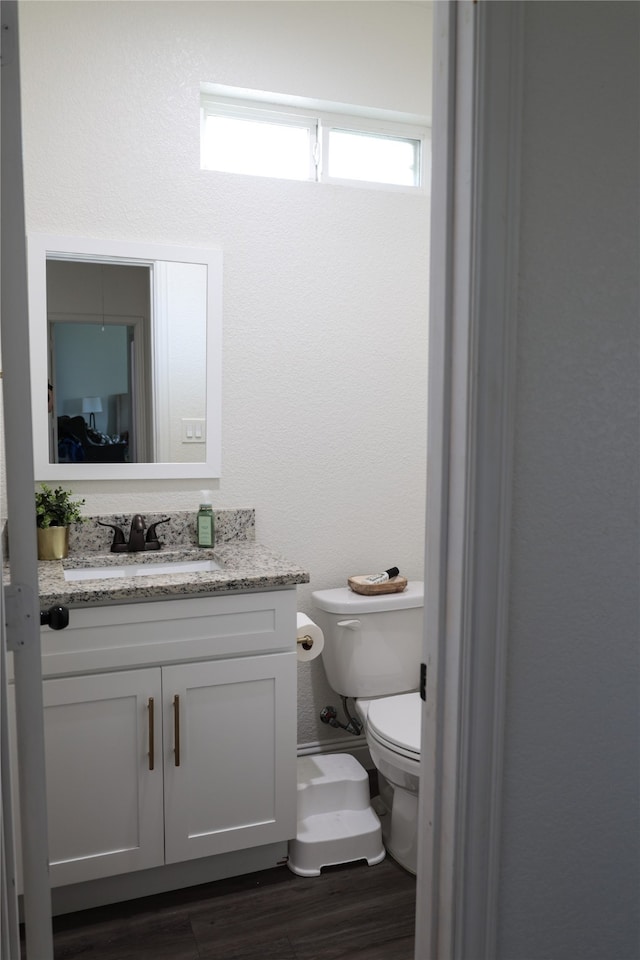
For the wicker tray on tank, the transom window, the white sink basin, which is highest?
the transom window

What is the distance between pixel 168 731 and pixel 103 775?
19 centimetres

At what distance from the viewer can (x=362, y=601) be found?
94.2 inches

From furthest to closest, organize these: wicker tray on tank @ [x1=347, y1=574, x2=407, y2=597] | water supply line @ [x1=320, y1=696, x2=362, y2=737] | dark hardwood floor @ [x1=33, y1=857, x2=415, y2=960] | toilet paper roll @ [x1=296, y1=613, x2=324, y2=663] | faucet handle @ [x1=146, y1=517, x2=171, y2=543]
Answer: water supply line @ [x1=320, y1=696, x2=362, y2=737], wicker tray on tank @ [x1=347, y1=574, x2=407, y2=597], faucet handle @ [x1=146, y1=517, x2=171, y2=543], toilet paper roll @ [x1=296, y1=613, x2=324, y2=663], dark hardwood floor @ [x1=33, y1=857, x2=415, y2=960]

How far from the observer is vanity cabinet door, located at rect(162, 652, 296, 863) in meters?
1.92

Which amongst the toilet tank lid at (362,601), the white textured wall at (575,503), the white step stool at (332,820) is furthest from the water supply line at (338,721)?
the white textured wall at (575,503)

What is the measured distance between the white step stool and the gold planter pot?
1033 millimetres

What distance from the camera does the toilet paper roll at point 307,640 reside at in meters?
2.13

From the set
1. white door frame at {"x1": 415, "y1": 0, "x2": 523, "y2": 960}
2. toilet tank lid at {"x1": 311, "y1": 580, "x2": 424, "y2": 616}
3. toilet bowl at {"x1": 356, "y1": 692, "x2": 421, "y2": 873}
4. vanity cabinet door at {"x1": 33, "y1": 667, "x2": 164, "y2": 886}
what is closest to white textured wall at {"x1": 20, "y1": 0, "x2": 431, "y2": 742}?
toilet tank lid at {"x1": 311, "y1": 580, "x2": 424, "y2": 616}

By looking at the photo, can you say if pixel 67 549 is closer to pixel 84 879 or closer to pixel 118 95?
pixel 84 879

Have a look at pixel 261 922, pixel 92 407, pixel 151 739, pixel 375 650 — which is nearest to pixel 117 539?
pixel 92 407

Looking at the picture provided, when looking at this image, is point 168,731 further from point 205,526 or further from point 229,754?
point 205,526

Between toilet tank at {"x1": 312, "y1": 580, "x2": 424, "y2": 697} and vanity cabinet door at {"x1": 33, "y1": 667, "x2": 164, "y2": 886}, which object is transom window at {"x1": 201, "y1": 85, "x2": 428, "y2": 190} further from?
vanity cabinet door at {"x1": 33, "y1": 667, "x2": 164, "y2": 886}

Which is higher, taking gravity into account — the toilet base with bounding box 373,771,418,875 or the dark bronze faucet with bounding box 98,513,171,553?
the dark bronze faucet with bounding box 98,513,171,553

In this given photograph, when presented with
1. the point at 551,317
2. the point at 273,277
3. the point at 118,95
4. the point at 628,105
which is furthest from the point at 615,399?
the point at 118,95
